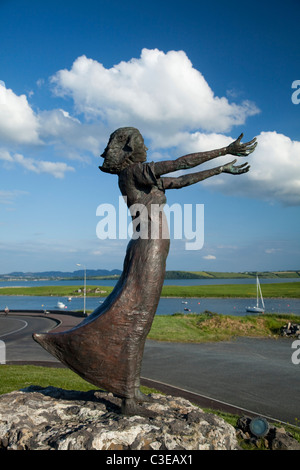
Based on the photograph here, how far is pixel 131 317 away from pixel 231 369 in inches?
410

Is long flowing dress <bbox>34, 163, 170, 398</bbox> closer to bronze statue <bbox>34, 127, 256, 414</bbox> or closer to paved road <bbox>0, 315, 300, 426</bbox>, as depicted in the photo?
bronze statue <bbox>34, 127, 256, 414</bbox>

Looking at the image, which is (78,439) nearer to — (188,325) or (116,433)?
(116,433)

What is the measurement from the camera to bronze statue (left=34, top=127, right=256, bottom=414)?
472cm

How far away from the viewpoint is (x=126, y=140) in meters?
5.37

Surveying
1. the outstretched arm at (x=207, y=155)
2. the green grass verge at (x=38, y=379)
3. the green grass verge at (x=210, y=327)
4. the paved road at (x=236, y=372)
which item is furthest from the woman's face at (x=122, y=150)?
the green grass verge at (x=210, y=327)

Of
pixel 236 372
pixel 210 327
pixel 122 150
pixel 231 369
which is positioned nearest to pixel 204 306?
pixel 210 327

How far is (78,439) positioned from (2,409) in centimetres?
159

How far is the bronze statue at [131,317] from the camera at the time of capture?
186 inches

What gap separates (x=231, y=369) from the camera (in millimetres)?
13773

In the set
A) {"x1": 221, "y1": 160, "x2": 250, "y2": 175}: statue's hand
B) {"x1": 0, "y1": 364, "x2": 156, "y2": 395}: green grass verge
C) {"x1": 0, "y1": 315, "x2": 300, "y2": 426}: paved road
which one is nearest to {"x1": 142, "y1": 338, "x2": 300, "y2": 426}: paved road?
{"x1": 0, "y1": 315, "x2": 300, "y2": 426}: paved road

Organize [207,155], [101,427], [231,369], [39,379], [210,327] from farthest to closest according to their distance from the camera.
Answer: [210,327]
[231,369]
[39,379]
[207,155]
[101,427]

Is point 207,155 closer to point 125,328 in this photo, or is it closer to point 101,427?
point 125,328

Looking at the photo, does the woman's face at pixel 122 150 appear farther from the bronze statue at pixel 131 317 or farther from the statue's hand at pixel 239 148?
the statue's hand at pixel 239 148
